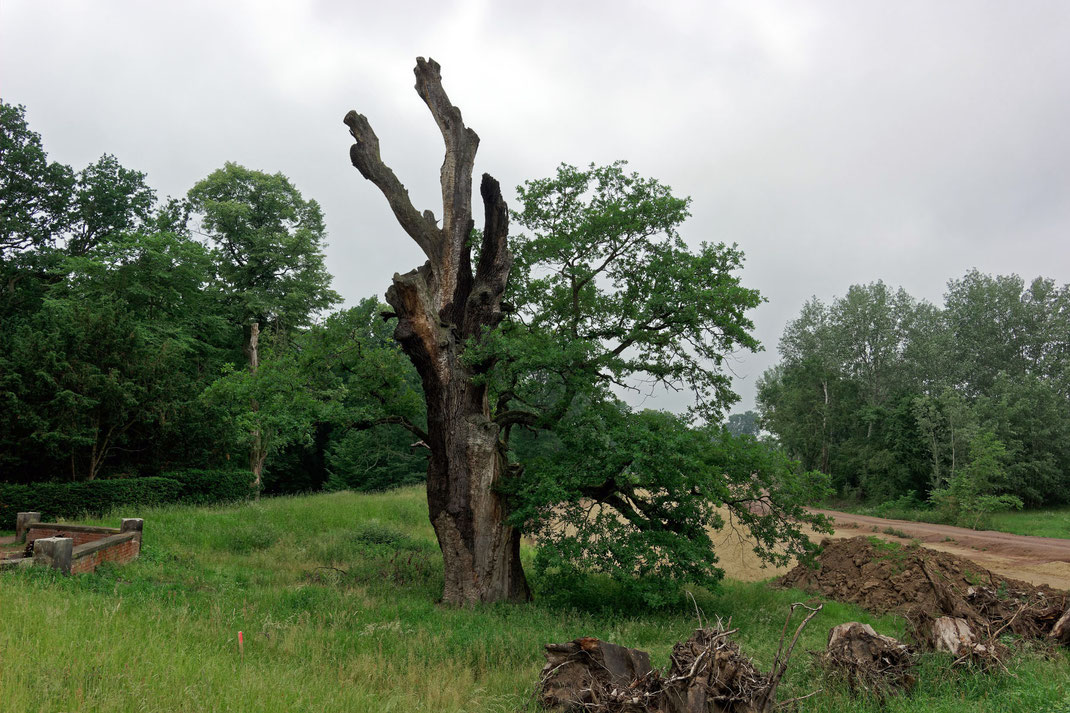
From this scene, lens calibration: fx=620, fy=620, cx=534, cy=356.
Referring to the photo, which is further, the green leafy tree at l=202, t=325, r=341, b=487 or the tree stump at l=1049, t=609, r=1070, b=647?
the green leafy tree at l=202, t=325, r=341, b=487

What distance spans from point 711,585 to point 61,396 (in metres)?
18.8

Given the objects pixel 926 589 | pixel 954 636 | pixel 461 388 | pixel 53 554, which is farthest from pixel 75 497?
pixel 926 589

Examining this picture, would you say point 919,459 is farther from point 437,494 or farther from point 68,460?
point 68,460

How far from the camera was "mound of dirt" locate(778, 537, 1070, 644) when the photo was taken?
820 centimetres

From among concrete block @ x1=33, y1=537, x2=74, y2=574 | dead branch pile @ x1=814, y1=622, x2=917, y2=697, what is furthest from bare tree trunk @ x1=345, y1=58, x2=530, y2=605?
dead branch pile @ x1=814, y1=622, x2=917, y2=697

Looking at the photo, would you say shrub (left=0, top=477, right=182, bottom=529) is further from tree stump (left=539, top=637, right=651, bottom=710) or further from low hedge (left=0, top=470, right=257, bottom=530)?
tree stump (left=539, top=637, right=651, bottom=710)

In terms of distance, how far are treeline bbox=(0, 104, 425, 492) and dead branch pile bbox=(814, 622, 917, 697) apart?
8.80 m

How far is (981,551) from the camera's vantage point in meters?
19.2

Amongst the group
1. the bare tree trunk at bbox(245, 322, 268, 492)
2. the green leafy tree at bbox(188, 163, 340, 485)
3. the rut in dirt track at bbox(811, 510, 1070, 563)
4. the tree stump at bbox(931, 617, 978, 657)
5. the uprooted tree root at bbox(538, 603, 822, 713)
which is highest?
the green leafy tree at bbox(188, 163, 340, 485)

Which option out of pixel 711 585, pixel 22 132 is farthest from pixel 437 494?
pixel 22 132

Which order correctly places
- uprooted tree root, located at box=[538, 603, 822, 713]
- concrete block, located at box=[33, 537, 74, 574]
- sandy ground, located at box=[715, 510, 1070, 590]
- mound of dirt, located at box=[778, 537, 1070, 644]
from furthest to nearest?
1. sandy ground, located at box=[715, 510, 1070, 590]
2. concrete block, located at box=[33, 537, 74, 574]
3. mound of dirt, located at box=[778, 537, 1070, 644]
4. uprooted tree root, located at box=[538, 603, 822, 713]

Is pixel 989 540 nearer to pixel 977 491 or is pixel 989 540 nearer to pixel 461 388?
pixel 977 491

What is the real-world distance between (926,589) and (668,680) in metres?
9.80

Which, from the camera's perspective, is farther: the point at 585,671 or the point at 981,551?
the point at 981,551
